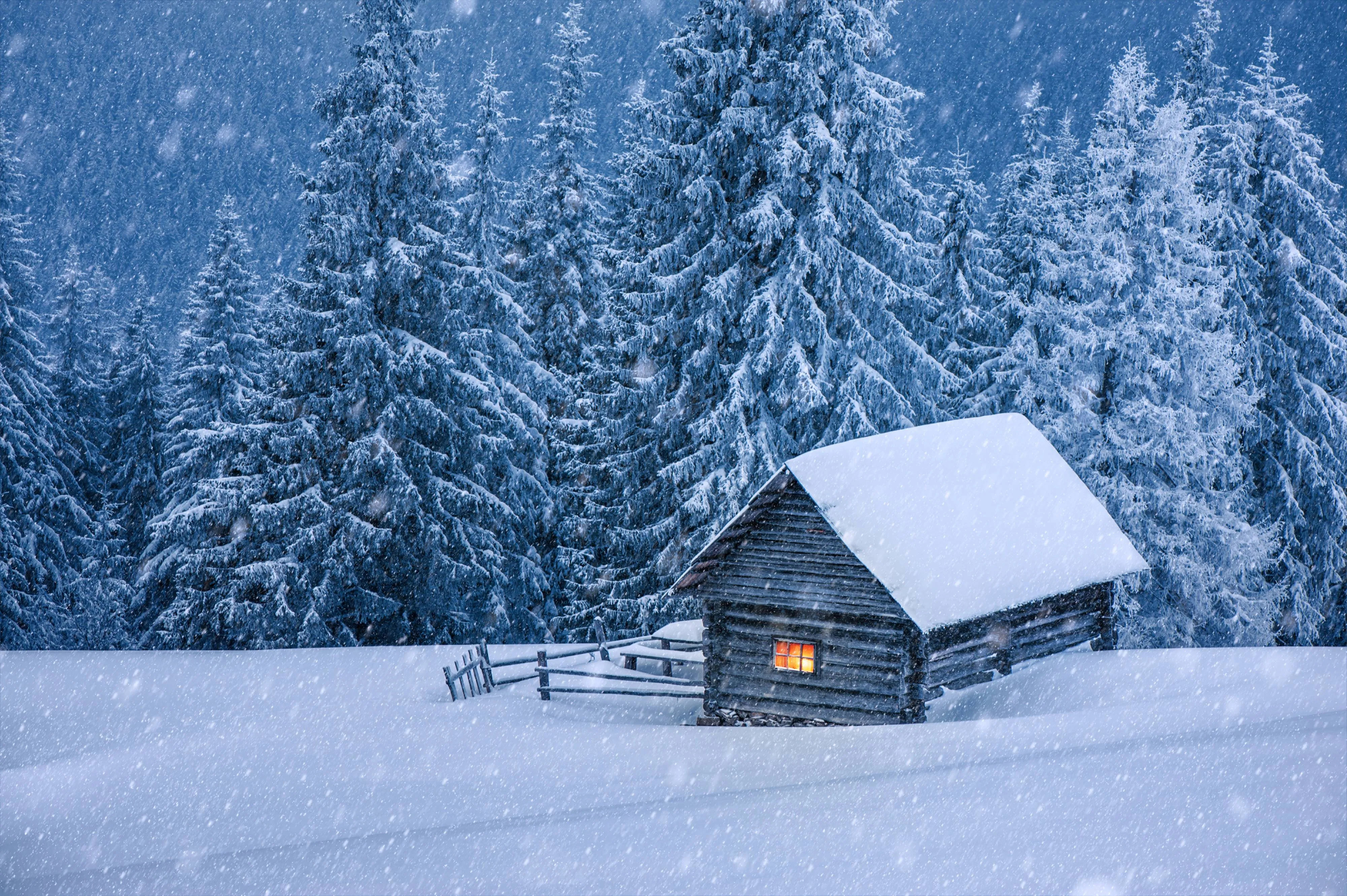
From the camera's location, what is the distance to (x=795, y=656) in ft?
59.3

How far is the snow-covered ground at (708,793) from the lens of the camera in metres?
8.50

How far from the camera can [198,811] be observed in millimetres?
12250

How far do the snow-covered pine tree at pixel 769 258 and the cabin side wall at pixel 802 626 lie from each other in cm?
341

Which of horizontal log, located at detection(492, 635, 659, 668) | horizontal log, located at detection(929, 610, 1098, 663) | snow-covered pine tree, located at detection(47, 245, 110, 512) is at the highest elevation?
snow-covered pine tree, located at detection(47, 245, 110, 512)

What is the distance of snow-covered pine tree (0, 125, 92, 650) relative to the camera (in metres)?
30.4

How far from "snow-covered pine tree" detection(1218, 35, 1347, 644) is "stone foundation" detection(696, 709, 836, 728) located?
1559 cm

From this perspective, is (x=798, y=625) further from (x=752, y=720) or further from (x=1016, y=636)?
(x=1016, y=636)

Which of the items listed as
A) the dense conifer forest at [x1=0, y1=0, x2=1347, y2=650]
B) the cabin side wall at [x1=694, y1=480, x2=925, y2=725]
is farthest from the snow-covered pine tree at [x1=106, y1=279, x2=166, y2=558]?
the cabin side wall at [x1=694, y1=480, x2=925, y2=725]

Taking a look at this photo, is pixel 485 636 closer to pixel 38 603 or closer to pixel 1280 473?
pixel 38 603

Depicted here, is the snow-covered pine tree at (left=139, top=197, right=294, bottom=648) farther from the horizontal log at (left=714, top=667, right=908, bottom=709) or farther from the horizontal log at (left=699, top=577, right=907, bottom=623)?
the horizontal log at (left=714, top=667, right=908, bottom=709)

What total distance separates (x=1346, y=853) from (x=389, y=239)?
21888mm

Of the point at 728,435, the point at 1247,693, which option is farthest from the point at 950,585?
the point at 728,435

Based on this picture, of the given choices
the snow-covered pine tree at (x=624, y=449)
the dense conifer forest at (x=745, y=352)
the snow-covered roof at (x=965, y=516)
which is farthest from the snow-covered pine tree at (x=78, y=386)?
the snow-covered roof at (x=965, y=516)

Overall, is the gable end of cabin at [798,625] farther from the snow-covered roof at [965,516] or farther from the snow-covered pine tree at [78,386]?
the snow-covered pine tree at [78,386]
